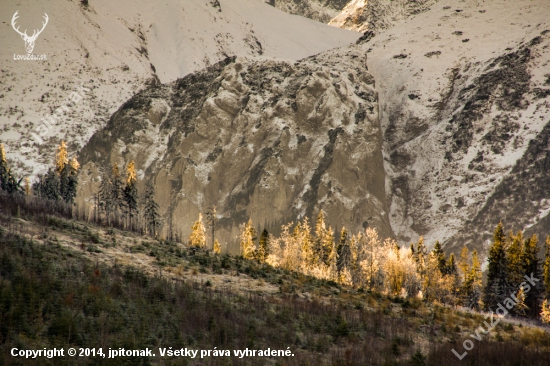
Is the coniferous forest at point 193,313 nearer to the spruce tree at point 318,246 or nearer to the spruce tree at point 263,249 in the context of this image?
the spruce tree at point 263,249

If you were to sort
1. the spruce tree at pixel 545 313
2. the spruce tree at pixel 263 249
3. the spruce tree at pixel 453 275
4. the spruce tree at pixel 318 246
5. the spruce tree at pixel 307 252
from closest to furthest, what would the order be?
the spruce tree at pixel 545 313 < the spruce tree at pixel 263 249 < the spruce tree at pixel 307 252 < the spruce tree at pixel 453 275 < the spruce tree at pixel 318 246

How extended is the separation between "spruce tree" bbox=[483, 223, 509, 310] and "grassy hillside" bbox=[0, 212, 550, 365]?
131ft

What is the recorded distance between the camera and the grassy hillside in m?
18.0

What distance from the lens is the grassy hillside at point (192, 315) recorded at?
18.0 metres

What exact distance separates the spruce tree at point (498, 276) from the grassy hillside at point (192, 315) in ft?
131

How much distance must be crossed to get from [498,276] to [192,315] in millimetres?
59683

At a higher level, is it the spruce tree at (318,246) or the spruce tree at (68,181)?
the spruce tree at (68,181)

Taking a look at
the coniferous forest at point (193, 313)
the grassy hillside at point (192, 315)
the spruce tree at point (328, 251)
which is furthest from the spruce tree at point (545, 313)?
the grassy hillside at point (192, 315)

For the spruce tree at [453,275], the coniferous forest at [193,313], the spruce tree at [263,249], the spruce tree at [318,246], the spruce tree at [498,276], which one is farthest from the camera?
the spruce tree at [318,246]

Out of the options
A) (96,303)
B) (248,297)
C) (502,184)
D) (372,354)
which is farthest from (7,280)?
(502,184)

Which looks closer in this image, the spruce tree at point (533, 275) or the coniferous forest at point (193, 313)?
the coniferous forest at point (193, 313)

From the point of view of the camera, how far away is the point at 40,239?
29.5 m

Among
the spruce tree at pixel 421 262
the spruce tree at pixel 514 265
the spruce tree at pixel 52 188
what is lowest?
the spruce tree at pixel 421 262

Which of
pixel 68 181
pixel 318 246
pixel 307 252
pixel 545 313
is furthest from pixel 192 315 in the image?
pixel 68 181
